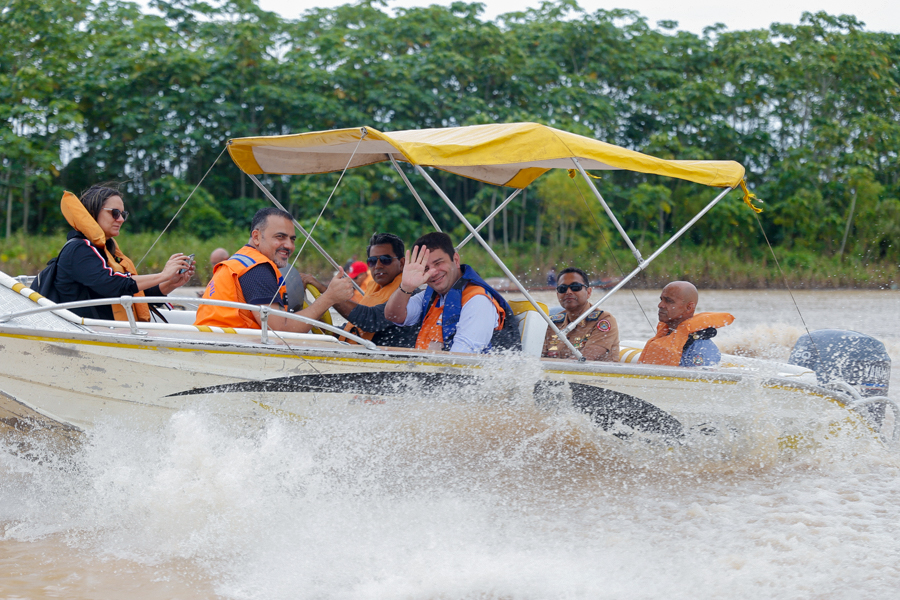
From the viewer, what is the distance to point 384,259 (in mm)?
4566

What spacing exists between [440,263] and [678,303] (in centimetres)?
152

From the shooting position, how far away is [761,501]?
446cm

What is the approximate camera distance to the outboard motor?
4.83 metres

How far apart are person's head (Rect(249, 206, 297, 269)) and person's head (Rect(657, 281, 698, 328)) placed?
88.0 inches

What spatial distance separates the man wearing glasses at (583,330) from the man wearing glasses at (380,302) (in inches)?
35.7

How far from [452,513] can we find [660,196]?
68.6 feet

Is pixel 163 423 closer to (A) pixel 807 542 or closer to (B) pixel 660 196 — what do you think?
(A) pixel 807 542

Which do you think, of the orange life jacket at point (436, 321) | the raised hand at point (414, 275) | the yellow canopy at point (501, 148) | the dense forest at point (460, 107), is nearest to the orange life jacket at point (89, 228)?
the yellow canopy at point (501, 148)

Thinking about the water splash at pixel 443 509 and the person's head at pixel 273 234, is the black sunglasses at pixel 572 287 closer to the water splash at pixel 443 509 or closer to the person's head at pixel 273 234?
the water splash at pixel 443 509

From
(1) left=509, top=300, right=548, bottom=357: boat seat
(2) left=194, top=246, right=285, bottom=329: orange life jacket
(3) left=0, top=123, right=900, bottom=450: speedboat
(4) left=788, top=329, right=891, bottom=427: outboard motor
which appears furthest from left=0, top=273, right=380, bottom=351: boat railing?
(4) left=788, top=329, right=891, bottom=427: outboard motor

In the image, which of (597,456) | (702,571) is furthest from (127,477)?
(702,571)

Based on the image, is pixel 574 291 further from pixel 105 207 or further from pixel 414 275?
pixel 105 207

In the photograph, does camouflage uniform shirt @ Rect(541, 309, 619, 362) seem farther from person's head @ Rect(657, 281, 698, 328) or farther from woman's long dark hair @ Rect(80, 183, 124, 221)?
woman's long dark hair @ Rect(80, 183, 124, 221)

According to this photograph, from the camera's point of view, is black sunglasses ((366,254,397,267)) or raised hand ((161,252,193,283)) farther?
black sunglasses ((366,254,397,267))
